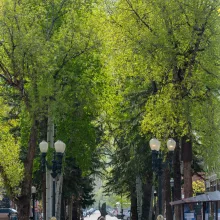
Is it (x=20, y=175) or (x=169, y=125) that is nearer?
(x=169, y=125)

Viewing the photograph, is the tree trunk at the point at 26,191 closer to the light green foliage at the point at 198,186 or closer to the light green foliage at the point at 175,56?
the light green foliage at the point at 175,56

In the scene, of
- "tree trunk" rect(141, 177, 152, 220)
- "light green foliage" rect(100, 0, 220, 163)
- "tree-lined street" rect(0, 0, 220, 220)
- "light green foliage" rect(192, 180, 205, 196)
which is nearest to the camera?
"light green foliage" rect(100, 0, 220, 163)

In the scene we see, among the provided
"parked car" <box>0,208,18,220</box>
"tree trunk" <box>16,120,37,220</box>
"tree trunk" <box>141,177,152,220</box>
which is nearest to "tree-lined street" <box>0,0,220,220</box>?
"tree trunk" <box>16,120,37,220</box>

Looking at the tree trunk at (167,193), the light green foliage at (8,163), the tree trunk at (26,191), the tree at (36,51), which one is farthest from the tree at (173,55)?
the tree trunk at (167,193)

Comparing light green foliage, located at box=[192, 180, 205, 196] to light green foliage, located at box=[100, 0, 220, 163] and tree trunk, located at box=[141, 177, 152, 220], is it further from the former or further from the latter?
light green foliage, located at box=[100, 0, 220, 163]

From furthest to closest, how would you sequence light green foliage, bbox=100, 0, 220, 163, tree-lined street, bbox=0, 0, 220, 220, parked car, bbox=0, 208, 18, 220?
parked car, bbox=0, 208, 18, 220, tree-lined street, bbox=0, 0, 220, 220, light green foliage, bbox=100, 0, 220, 163

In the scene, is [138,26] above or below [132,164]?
above

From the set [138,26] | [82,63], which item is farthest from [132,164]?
[138,26]

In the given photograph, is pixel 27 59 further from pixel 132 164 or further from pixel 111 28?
pixel 132 164

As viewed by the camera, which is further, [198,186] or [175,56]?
[198,186]

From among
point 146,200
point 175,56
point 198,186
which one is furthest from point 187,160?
point 198,186

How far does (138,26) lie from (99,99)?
5.31 m

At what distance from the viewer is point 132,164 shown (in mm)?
41562

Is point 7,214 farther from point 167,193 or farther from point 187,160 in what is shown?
point 187,160
